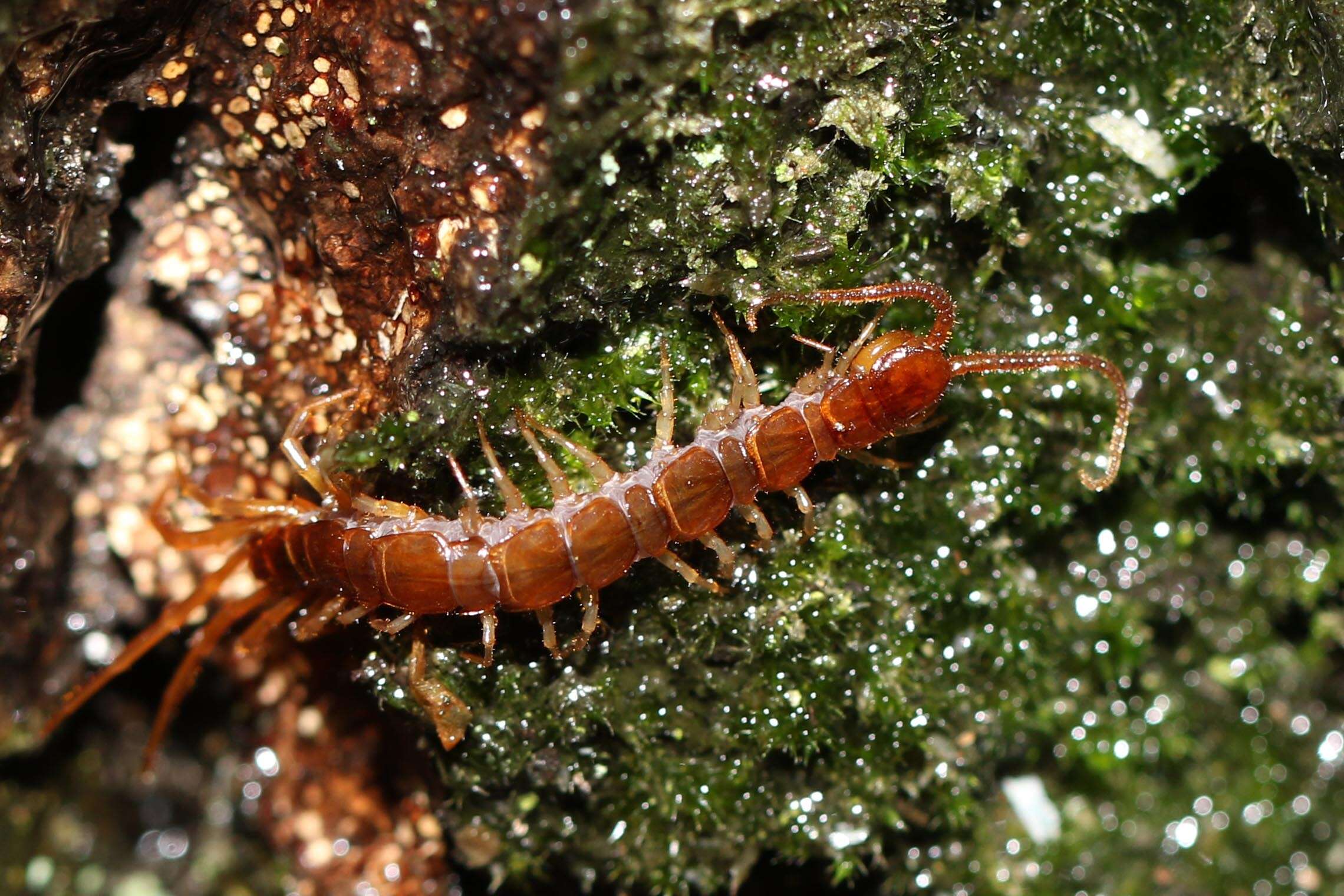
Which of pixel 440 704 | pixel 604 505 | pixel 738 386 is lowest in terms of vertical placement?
pixel 440 704

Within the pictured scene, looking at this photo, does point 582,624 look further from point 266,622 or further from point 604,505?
point 266,622

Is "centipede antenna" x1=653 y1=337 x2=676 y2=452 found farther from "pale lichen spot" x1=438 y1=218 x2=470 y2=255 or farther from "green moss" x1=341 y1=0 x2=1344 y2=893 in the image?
"pale lichen spot" x1=438 y1=218 x2=470 y2=255

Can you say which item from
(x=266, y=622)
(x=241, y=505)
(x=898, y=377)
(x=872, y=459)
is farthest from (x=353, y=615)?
(x=898, y=377)

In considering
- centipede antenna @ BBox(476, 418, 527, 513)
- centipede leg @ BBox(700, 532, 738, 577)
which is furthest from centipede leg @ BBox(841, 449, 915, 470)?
centipede antenna @ BBox(476, 418, 527, 513)

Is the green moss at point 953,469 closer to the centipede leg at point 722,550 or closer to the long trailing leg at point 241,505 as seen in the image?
the centipede leg at point 722,550

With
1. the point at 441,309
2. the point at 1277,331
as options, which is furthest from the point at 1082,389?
the point at 441,309

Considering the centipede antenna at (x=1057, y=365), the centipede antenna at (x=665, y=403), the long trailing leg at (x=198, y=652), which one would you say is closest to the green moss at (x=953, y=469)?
the centipede antenna at (x=665, y=403)
